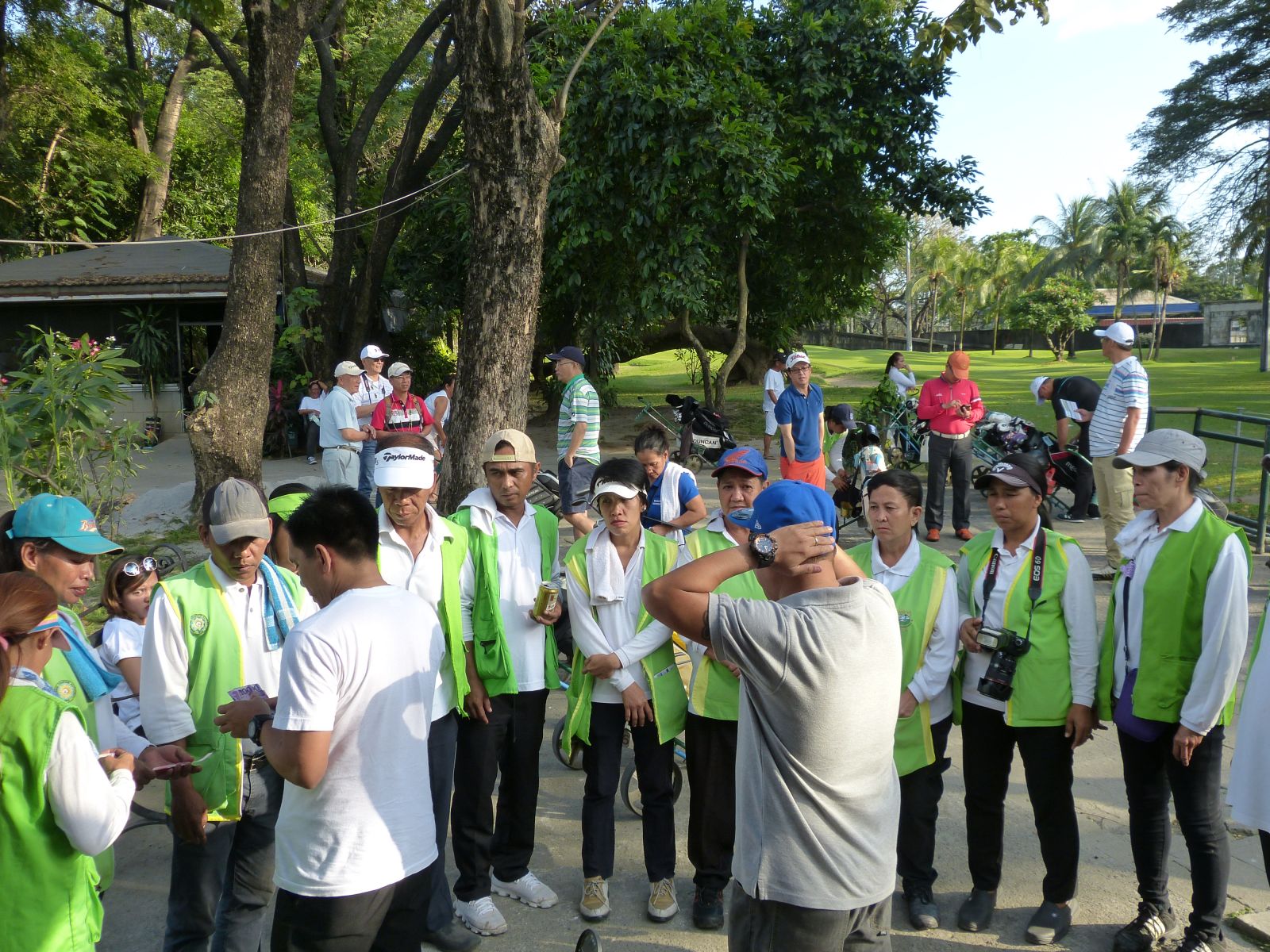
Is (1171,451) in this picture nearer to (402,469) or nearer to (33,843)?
(402,469)

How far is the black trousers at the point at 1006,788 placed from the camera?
152 inches

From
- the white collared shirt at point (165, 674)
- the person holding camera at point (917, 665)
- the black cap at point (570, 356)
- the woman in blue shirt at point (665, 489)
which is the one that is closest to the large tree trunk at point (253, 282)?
the black cap at point (570, 356)

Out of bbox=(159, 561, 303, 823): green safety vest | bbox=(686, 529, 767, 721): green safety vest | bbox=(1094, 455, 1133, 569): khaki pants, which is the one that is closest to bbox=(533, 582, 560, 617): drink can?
bbox=(686, 529, 767, 721): green safety vest

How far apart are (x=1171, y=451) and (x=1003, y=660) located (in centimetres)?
97

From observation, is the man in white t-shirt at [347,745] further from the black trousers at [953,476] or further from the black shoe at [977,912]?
the black trousers at [953,476]

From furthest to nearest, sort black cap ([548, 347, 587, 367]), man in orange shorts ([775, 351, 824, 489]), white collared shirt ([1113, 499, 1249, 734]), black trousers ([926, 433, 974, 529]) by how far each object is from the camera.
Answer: black trousers ([926, 433, 974, 529]) → man in orange shorts ([775, 351, 824, 489]) → black cap ([548, 347, 587, 367]) → white collared shirt ([1113, 499, 1249, 734])

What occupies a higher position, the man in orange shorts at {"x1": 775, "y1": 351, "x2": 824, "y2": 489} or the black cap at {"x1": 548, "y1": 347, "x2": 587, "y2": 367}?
the black cap at {"x1": 548, "y1": 347, "x2": 587, "y2": 367}

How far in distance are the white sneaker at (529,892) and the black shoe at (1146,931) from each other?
2.15 metres

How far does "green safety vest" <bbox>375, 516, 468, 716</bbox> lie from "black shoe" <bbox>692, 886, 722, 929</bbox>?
1173 mm

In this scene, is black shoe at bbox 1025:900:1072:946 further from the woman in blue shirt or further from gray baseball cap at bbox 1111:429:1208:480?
the woman in blue shirt

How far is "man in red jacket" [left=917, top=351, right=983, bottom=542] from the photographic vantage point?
9.97 metres

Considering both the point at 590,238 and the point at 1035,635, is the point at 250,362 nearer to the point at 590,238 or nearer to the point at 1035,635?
the point at 590,238

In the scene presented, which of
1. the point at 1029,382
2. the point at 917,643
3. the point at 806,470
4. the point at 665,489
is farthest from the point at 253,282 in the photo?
the point at 1029,382

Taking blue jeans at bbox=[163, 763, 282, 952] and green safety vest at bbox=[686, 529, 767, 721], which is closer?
blue jeans at bbox=[163, 763, 282, 952]
